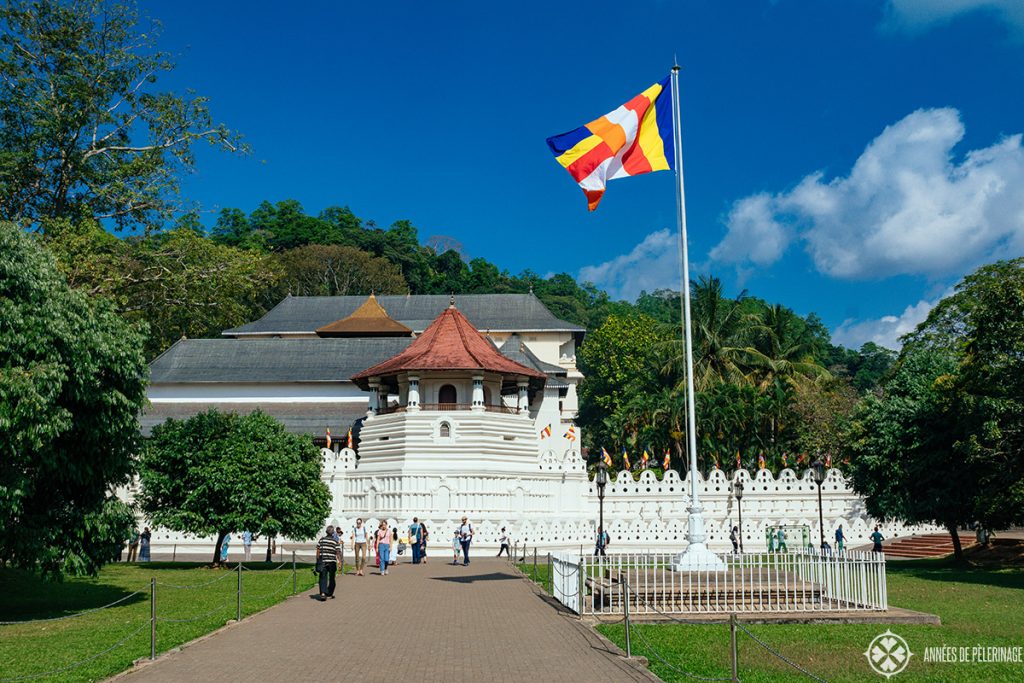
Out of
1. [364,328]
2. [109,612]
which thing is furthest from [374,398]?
[109,612]

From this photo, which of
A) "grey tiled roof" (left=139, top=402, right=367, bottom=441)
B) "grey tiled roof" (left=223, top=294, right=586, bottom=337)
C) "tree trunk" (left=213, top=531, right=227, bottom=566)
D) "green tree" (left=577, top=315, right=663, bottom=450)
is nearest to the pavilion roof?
"grey tiled roof" (left=223, top=294, right=586, bottom=337)

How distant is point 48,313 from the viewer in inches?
575

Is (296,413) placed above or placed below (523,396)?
below

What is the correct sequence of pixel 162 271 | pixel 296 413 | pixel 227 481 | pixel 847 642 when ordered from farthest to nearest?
pixel 296 413, pixel 162 271, pixel 227 481, pixel 847 642

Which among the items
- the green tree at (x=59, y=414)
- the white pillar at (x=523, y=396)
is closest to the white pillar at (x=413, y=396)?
the white pillar at (x=523, y=396)

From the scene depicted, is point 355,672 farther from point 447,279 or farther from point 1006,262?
point 447,279

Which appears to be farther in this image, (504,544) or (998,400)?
(504,544)

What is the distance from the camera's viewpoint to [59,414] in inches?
558

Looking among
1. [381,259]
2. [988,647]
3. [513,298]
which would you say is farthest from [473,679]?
[381,259]

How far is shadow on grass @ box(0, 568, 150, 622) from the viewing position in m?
16.4

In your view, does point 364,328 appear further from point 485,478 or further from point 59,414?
point 59,414

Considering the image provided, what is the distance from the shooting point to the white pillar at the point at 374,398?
134 feet

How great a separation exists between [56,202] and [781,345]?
142 ft

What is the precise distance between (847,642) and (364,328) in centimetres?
5129
